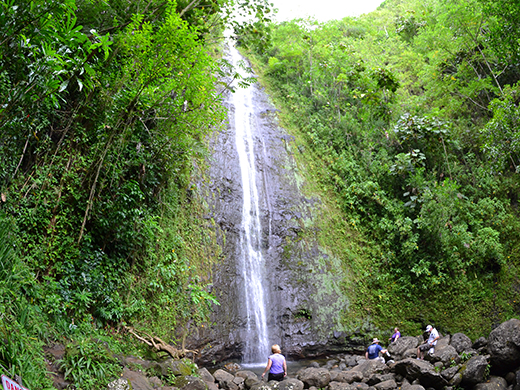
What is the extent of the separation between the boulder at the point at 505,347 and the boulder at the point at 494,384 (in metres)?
0.27

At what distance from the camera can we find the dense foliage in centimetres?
1029

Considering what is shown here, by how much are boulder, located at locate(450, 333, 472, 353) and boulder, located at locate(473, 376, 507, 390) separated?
1736mm

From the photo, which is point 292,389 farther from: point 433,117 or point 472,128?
point 472,128

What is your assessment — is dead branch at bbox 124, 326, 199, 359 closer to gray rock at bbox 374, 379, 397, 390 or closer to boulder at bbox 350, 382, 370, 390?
boulder at bbox 350, 382, 370, 390

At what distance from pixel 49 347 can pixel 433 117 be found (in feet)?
42.6

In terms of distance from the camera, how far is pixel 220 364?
8.36 m

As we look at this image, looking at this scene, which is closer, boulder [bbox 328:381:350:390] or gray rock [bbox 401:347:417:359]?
boulder [bbox 328:381:350:390]

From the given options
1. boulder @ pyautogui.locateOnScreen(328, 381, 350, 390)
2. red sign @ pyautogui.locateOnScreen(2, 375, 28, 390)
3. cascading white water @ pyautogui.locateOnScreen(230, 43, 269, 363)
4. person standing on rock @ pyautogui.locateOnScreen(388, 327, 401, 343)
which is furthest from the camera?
person standing on rock @ pyautogui.locateOnScreen(388, 327, 401, 343)

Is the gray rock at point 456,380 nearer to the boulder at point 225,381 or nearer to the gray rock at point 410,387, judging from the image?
the gray rock at point 410,387

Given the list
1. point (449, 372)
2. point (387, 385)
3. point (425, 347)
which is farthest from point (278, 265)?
point (449, 372)

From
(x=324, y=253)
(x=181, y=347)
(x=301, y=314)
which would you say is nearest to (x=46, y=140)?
(x=181, y=347)

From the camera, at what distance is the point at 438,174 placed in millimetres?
12938

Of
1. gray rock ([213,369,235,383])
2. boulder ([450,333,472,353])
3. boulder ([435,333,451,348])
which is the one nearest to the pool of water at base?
gray rock ([213,369,235,383])

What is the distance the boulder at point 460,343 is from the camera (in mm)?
8258
